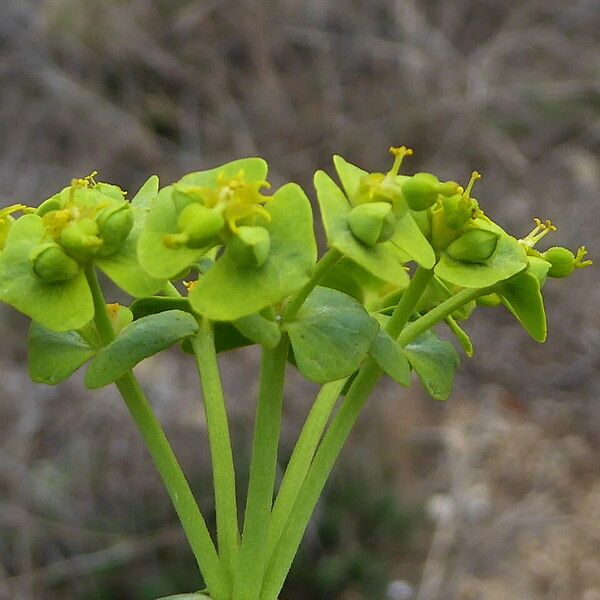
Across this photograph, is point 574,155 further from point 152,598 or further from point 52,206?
point 52,206

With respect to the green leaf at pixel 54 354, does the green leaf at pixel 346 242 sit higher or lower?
higher

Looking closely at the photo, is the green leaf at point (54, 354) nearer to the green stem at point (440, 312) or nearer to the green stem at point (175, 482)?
the green stem at point (175, 482)

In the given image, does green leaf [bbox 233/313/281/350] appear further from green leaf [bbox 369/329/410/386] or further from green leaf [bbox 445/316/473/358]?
green leaf [bbox 445/316/473/358]

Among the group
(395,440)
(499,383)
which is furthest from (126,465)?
(499,383)

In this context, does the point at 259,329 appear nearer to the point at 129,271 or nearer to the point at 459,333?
the point at 129,271

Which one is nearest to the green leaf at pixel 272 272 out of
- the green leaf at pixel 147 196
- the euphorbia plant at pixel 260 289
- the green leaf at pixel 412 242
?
the euphorbia plant at pixel 260 289

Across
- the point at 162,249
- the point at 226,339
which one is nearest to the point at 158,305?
the point at 226,339
